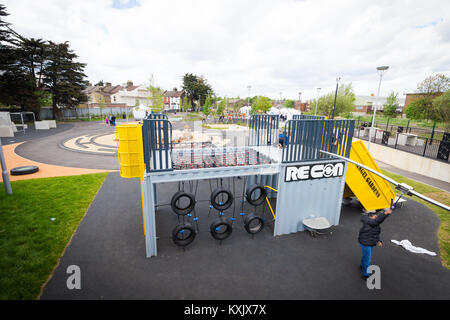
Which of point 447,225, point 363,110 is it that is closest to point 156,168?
point 447,225

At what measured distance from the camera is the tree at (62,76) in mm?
40094

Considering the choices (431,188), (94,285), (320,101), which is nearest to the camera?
(94,285)

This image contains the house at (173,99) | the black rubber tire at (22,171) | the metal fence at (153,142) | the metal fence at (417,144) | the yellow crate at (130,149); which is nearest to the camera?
the metal fence at (153,142)

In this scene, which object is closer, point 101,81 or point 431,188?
point 431,188

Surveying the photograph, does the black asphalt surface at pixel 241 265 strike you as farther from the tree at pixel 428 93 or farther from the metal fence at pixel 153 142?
the tree at pixel 428 93

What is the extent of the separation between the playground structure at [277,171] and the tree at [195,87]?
9051cm

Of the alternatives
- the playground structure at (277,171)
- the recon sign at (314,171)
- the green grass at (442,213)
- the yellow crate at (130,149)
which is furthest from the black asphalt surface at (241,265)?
the yellow crate at (130,149)

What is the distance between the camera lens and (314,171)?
7.40 m

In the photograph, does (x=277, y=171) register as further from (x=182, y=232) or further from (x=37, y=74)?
(x=37, y=74)

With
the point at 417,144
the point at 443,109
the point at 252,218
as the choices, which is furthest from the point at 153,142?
the point at 443,109

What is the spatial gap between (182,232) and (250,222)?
2.13m
